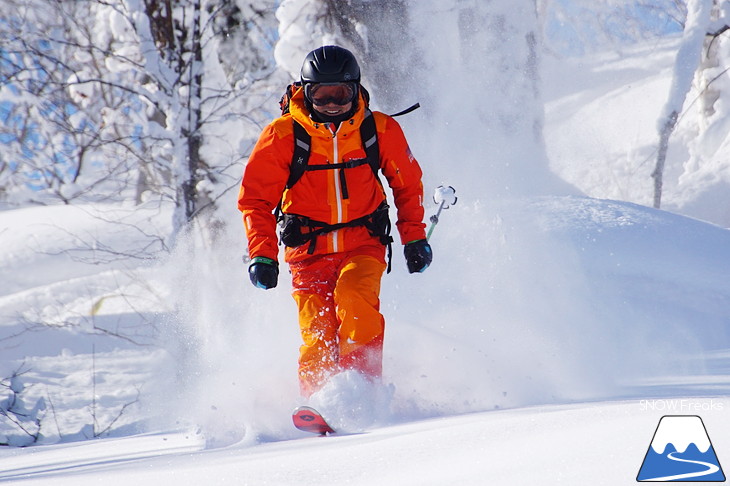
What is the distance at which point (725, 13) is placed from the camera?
13.5 metres

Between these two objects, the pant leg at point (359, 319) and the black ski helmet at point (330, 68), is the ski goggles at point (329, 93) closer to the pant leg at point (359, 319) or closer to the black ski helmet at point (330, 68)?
the black ski helmet at point (330, 68)

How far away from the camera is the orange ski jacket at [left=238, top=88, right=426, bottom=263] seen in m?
4.08

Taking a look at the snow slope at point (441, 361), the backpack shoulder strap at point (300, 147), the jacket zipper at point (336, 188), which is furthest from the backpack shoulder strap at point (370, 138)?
the snow slope at point (441, 361)

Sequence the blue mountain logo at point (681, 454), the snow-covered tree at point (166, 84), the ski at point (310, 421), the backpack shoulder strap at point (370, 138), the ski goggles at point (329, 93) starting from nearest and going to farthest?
the blue mountain logo at point (681, 454) < the ski at point (310, 421) < the ski goggles at point (329, 93) < the backpack shoulder strap at point (370, 138) < the snow-covered tree at point (166, 84)

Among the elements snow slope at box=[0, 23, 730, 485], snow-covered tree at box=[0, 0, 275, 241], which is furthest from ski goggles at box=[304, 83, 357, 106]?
snow-covered tree at box=[0, 0, 275, 241]

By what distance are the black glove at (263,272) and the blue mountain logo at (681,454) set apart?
2.02 m

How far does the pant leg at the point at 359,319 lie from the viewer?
388 cm

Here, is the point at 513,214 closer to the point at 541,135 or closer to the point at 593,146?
the point at 541,135

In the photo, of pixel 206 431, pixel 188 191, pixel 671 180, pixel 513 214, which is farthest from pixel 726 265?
pixel 671 180

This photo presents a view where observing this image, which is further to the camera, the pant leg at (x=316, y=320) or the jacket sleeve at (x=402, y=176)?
the jacket sleeve at (x=402, y=176)

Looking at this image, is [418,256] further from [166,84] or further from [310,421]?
[166,84]

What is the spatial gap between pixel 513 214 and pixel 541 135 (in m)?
3.51

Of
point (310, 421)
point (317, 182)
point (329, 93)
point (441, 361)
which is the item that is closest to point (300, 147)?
point (317, 182)

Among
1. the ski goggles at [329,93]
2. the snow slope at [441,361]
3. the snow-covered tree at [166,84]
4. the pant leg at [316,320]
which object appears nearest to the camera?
the snow slope at [441,361]
